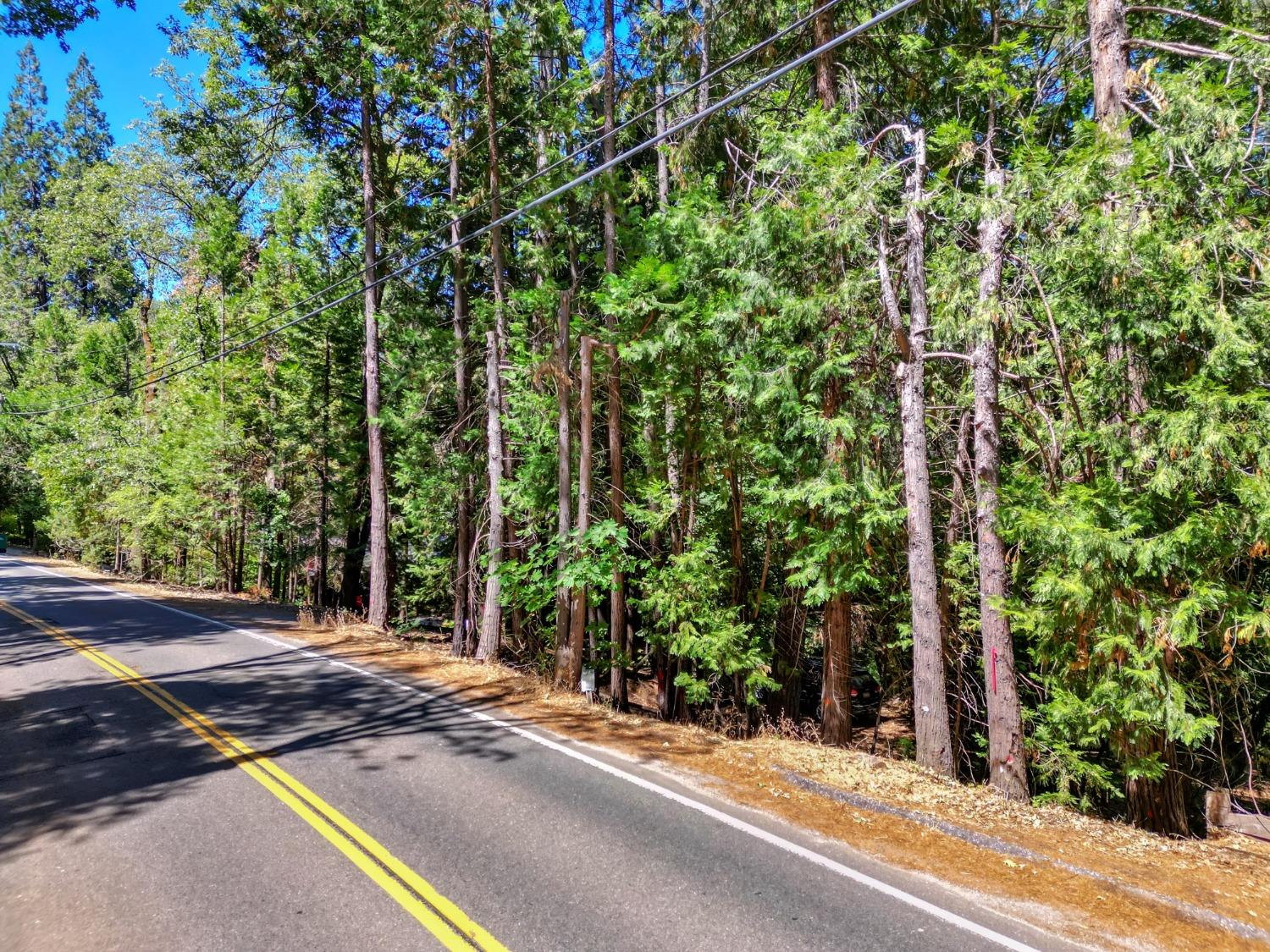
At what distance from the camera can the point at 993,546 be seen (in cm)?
781

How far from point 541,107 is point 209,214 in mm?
18282

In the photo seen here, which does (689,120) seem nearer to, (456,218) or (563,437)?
(563,437)

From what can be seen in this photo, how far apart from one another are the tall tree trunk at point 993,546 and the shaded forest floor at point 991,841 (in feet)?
3.72

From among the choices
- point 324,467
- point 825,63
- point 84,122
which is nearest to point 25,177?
point 84,122

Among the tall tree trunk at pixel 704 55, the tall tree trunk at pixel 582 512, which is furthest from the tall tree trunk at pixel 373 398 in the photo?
the tall tree trunk at pixel 704 55

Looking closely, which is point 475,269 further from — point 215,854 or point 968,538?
point 215,854

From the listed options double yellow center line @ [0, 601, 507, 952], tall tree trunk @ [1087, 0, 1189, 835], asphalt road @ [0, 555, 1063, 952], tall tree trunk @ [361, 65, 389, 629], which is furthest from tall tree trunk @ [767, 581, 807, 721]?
tall tree trunk @ [361, 65, 389, 629]

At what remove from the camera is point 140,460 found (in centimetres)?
2388

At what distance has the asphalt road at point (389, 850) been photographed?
3.87 m

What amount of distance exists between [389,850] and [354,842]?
12.4 inches

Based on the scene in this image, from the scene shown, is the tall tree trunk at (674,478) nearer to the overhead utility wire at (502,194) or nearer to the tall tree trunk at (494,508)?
the tall tree trunk at (494,508)

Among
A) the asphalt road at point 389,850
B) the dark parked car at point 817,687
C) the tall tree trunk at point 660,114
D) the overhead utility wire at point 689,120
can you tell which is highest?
the tall tree trunk at point 660,114

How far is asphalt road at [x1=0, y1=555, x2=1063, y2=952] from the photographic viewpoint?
152 inches

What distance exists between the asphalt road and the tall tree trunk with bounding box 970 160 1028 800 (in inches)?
150
